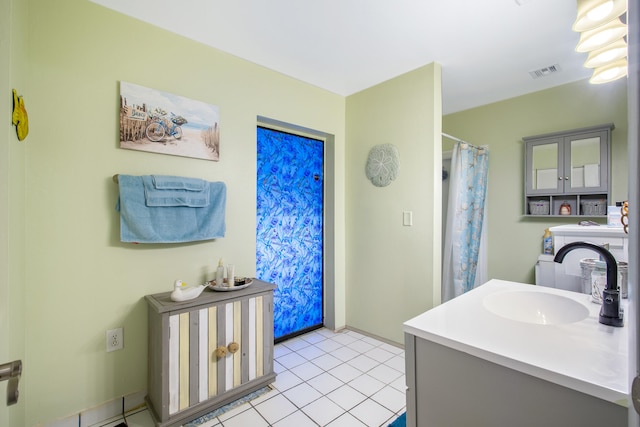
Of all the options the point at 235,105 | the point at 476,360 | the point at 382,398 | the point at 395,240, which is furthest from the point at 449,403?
the point at 235,105

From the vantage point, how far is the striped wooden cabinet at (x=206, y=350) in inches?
60.0

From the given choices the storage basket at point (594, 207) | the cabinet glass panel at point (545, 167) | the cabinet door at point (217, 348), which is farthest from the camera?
the cabinet glass panel at point (545, 167)

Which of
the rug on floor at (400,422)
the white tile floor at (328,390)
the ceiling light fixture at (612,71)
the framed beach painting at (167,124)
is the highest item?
the ceiling light fixture at (612,71)

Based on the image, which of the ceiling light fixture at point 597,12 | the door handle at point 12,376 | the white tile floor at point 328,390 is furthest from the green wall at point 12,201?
the ceiling light fixture at point 597,12

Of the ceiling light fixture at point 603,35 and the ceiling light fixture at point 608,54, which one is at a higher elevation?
the ceiling light fixture at point 603,35

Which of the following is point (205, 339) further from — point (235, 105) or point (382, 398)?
point (235, 105)

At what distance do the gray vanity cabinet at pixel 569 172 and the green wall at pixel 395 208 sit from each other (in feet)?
3.77

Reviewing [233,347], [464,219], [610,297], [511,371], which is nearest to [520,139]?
[464,219]

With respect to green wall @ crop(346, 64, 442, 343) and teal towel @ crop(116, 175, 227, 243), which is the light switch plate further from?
teal towel @ crop(116, 175, 227, 243)

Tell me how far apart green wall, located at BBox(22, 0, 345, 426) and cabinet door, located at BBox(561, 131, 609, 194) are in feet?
9.77

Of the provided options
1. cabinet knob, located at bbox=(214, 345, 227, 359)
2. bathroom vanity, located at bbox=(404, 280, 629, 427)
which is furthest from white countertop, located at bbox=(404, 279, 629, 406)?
cabinet knob, located at bbox=(214, 345, 227, 359)

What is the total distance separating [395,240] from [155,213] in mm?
1830

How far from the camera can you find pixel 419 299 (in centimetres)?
232

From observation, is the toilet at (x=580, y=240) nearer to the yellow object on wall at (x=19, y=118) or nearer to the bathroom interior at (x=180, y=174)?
the bathroom interior at (x=180, y=174)
